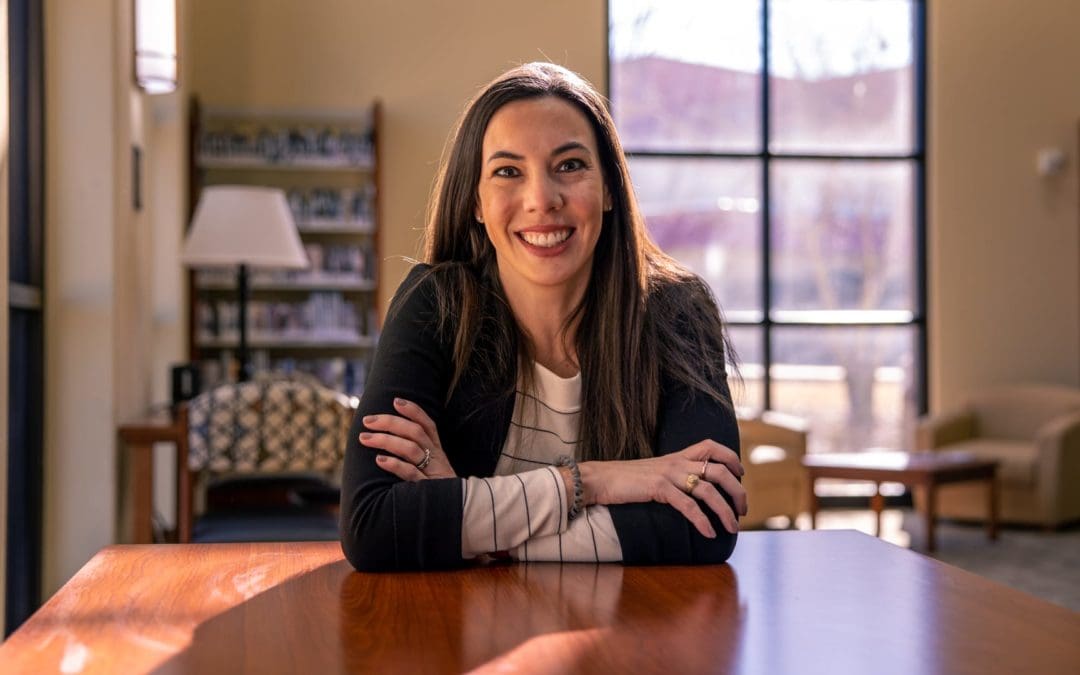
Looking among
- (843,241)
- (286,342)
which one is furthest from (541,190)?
(843,241)

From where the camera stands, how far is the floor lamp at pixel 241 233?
201 inches

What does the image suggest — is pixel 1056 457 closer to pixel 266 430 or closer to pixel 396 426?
pixel 266 430

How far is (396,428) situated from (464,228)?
464mm

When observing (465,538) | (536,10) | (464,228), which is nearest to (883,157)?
(536,10)

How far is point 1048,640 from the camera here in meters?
1.10

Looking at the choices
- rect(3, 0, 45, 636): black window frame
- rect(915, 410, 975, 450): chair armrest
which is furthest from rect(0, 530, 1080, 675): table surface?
rect(915, 410, 975, 450): chair armrest

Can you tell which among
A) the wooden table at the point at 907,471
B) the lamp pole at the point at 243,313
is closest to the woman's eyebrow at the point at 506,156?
the lamp pole at the point at 243,313

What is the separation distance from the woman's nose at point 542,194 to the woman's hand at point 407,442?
0.37 meters

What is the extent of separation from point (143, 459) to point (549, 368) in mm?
2563

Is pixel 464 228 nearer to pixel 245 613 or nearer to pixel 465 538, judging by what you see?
pixel 465 538

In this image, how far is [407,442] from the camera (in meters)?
1.63

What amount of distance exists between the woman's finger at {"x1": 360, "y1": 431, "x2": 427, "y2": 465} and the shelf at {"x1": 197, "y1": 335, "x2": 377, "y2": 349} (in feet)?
16.8

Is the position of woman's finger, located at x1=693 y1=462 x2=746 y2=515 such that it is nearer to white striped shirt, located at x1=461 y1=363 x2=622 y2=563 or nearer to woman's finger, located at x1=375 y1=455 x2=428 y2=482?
white striped shirt, located at x1=461 y1=363 x2=622 y2=563

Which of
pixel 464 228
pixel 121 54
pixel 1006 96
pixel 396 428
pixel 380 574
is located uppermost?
pixel 1006 96
